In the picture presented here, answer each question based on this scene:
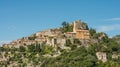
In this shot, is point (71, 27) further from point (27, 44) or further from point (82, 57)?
point (82, 57)

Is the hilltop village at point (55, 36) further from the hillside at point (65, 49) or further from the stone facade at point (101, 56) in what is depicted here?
the stone facade at point (101, 56)

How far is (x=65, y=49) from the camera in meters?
83.5

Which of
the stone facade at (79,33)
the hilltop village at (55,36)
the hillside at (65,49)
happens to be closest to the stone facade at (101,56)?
the hillside at (65,49)

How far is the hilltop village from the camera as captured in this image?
8500 centimetres

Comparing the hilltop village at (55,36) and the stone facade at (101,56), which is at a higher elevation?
the hilltop village at (55,36)

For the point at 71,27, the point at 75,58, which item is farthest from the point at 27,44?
the point at 75,58

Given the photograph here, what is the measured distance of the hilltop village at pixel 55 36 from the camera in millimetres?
85000

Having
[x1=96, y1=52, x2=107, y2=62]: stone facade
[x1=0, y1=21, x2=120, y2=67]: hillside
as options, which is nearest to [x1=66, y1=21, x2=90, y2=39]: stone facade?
[x1=0, y1=21, x2=120, y2=67]: hillside

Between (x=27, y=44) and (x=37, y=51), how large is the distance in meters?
4.13

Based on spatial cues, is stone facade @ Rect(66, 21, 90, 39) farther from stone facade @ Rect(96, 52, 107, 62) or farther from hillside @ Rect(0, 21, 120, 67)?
stone facade @ Rect(96, 52, 107, 62)

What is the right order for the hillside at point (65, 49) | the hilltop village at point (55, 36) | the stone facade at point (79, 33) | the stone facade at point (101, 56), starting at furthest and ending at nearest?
the stone facade at point (79, 33) < the hilltop village at point (55, 36) < the stone facade at point (101, 56) < the hillside at point (65, 49)

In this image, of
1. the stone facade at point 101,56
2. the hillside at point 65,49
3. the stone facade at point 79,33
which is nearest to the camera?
the hillside at point 65,49

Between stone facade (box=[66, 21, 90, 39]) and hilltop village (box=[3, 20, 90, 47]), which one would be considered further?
stone facade (box=[66, 21, 90, 39])

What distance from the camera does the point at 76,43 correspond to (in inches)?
3337
